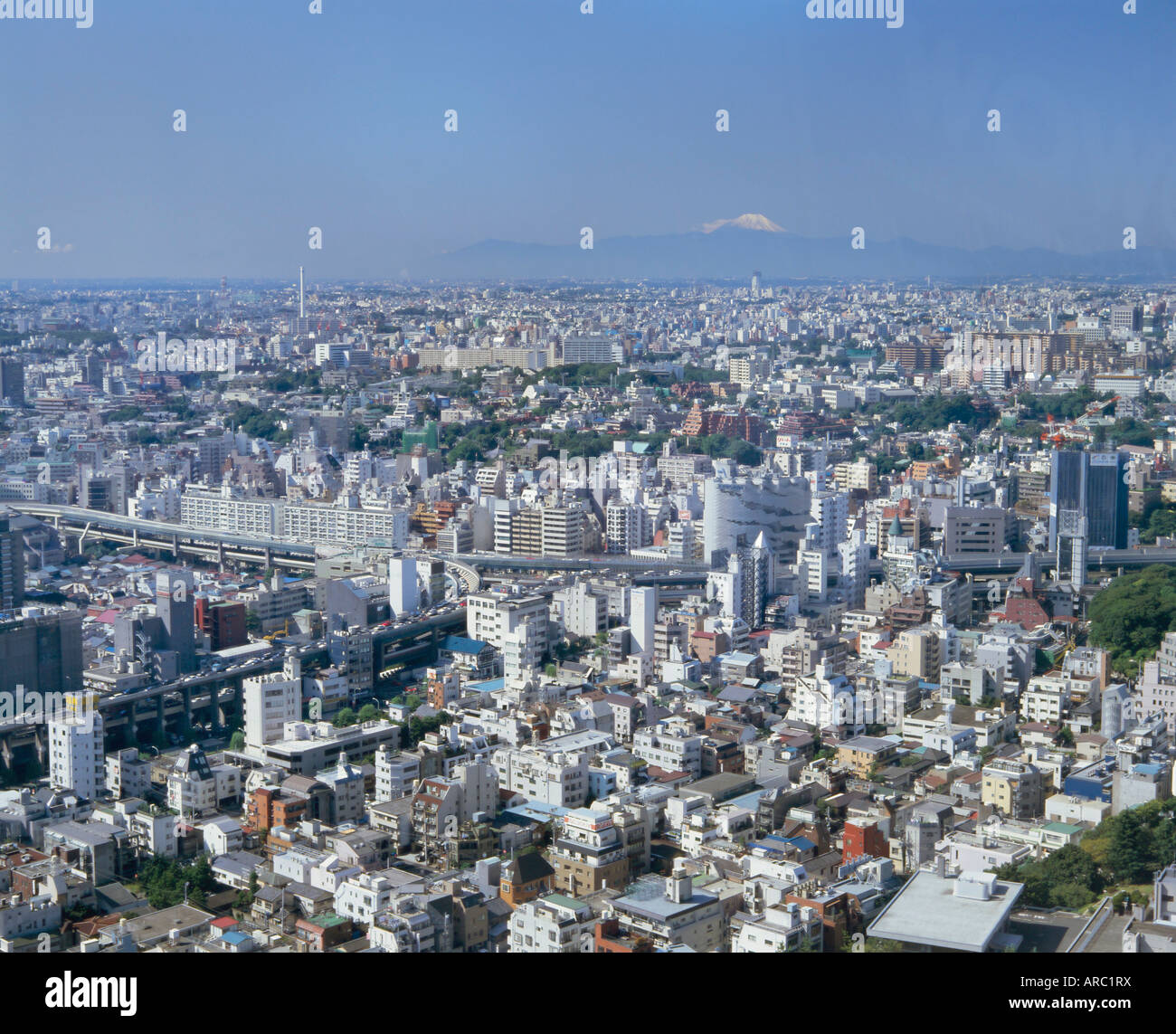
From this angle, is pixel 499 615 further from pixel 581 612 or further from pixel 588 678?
pixel 588 678

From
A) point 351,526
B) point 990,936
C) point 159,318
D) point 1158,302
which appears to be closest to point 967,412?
point 1158,302

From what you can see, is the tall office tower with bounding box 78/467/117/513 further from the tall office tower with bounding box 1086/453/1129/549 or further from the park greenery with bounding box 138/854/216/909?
the park greenery with bounding box 138/854/216/909

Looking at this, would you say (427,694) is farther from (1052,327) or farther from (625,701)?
(1052,327)

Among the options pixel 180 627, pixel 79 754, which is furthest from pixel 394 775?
pixel 180 627

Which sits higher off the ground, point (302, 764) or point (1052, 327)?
point (1052, 327)

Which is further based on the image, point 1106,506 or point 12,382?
point 12,382

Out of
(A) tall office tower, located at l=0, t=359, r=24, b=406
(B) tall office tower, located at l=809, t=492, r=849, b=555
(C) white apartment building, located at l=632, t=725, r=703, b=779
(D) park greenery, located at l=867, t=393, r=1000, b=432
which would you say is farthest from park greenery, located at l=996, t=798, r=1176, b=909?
(A) tall office tower, located at l=0, t=359, r=24, b=406

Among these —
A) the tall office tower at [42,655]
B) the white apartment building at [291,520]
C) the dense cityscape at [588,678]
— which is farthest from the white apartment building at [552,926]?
the white apartment building at [291,520]
